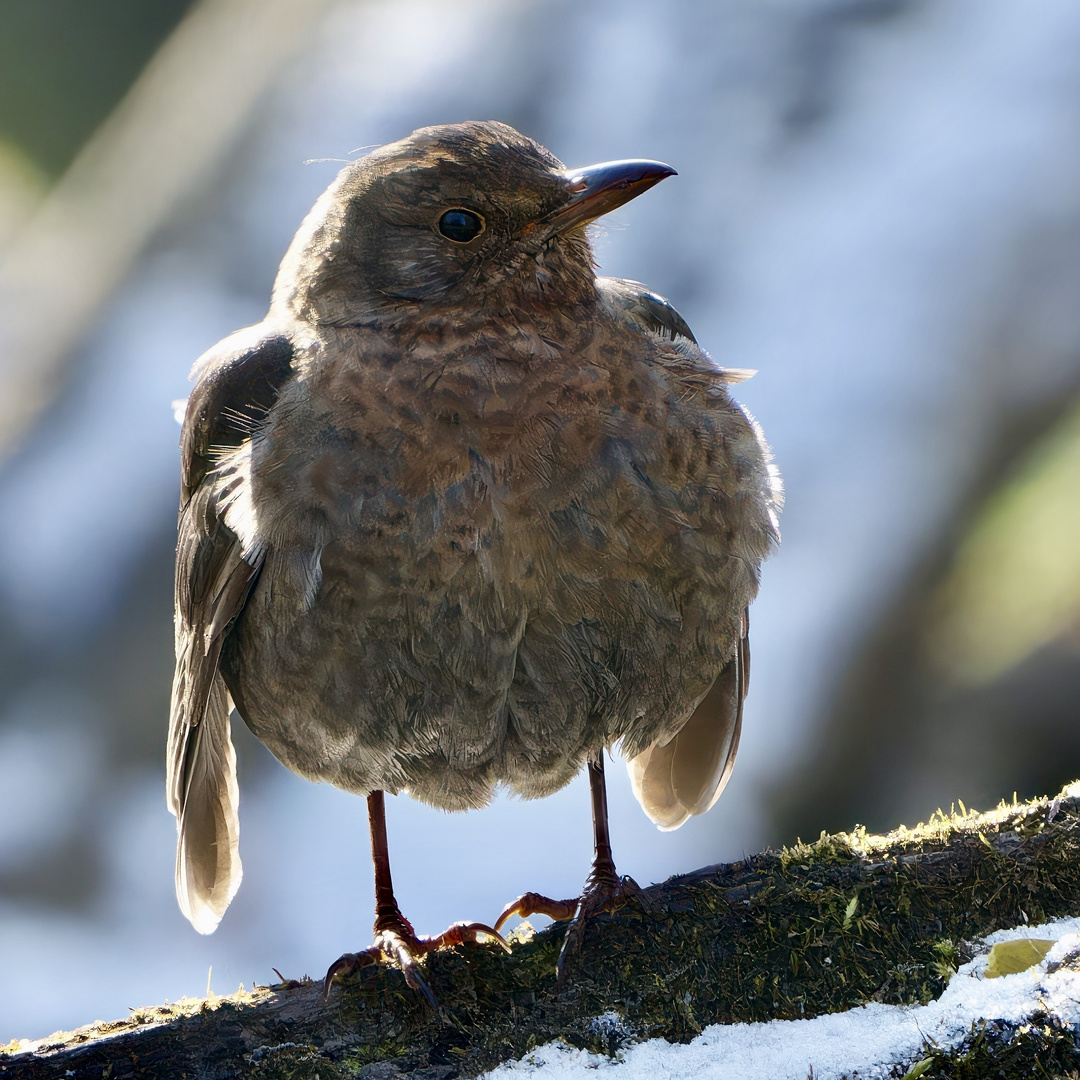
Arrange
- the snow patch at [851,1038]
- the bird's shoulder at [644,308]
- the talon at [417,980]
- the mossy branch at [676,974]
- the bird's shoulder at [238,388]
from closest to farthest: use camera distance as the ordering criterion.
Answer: the snow patch at [851,1038], the mossy branch at [676,974], the talon at [417,980], the bird's shoulder at [238,388], the bird's shoulder at [644,308]

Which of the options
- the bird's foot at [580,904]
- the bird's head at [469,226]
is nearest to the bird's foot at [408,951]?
the bird's foot at [580,904]

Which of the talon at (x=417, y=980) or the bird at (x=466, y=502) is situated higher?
the bird at (x=466, y=502)

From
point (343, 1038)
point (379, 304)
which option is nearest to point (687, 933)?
point (343, 1038)

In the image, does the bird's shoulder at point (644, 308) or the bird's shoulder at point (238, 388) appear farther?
the bird's shoulder at point (644, 308)

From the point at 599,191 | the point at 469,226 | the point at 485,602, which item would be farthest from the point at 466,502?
the point at 599,191

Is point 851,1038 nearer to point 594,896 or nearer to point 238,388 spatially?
point 594,896

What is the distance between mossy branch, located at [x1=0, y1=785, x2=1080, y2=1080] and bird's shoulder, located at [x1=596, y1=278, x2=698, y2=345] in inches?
61.2

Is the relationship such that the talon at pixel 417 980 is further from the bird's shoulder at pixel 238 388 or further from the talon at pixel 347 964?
the bird's shoulder at pixel 238 388

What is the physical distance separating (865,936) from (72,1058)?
186cm

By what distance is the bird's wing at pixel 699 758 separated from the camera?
3.69 m

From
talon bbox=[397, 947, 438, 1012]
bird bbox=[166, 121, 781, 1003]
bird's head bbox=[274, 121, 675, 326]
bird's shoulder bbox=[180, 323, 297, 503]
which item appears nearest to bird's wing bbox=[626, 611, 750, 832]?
bird bbox=[166, 121, 781, 1003]

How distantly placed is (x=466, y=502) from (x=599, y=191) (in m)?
0.88

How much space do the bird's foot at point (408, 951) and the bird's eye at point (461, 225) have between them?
1836mm

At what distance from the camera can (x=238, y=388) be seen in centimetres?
308
